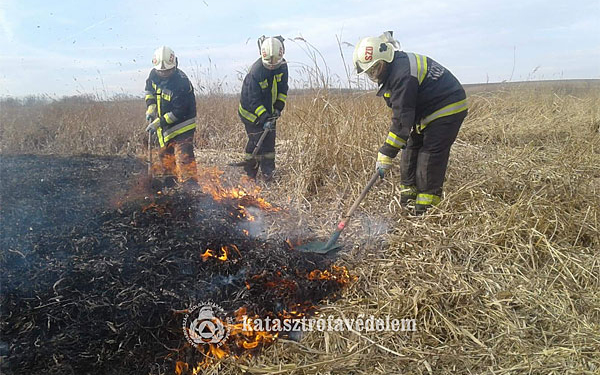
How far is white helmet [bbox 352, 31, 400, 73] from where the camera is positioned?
3.35 metres

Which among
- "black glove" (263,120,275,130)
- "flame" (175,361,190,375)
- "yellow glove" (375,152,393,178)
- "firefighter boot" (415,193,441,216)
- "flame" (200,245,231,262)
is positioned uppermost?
"black glove" (263,120,275,130)

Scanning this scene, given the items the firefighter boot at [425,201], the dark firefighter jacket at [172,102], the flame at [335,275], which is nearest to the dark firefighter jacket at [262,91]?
the dark firefighter jacket at [172,102]

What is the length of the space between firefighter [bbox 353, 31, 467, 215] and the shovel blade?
88 cm

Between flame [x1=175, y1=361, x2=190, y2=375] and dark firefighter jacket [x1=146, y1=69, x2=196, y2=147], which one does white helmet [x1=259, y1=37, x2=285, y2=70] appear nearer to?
dark firefighter jacket [x1=146, y1=69, x2=196, y2=147]

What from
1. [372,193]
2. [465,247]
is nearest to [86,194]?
[372,193]

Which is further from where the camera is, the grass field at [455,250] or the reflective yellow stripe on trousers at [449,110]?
the reflective yellow stripe on trousers at [449,110]

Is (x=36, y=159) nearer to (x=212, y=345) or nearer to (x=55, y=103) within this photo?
(x=55, y=103)

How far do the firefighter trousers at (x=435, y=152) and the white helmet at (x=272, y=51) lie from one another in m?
2.26

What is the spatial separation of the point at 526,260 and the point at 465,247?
47cm

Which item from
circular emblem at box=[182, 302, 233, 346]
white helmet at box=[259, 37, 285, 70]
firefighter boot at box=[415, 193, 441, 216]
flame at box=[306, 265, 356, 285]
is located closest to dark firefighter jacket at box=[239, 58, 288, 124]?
white helmet at box=[259, 37, 285, 70]

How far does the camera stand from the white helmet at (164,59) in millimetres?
4987

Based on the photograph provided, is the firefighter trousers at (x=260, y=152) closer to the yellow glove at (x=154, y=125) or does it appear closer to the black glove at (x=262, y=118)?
the black glove at (x=262, y=118)

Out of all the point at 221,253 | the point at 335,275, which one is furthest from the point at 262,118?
the point at 335,275

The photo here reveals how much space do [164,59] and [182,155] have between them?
54.6 inches
